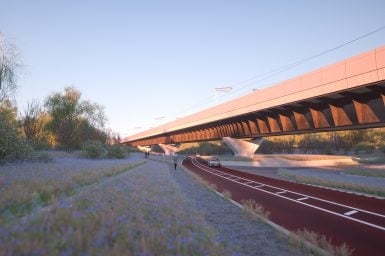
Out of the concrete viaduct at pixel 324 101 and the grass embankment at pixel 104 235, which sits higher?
the concrete viaduct at pixel 324 101

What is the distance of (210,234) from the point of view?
6250mm

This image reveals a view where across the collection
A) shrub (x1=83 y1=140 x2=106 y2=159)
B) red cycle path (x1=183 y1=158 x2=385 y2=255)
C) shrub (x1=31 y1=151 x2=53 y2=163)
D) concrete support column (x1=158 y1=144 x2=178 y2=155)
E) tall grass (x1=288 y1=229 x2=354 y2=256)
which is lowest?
red cycle path (x1=183 y1=158 x2=385 y2=255)

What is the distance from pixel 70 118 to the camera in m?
51.2

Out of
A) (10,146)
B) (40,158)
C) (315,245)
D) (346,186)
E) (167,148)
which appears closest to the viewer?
(315,245)

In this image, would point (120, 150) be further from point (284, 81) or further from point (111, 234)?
point (111, 234)

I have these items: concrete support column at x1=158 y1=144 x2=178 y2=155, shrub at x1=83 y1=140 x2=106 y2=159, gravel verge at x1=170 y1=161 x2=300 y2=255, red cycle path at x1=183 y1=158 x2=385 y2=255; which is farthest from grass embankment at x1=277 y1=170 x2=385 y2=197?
concrete support column at x1=158 y1=144 x2=178 y2=155

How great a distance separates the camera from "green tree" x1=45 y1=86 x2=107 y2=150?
138 ft

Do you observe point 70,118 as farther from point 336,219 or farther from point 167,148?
point 167,148

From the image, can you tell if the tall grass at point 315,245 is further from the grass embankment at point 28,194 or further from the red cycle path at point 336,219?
the grass embankment at point 28,194

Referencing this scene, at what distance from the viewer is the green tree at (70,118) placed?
4200 cm

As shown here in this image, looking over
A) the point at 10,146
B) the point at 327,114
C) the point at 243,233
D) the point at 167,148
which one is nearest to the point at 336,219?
the point at 243,233

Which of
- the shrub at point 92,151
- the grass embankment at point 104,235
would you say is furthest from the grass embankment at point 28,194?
the shrub at point 92,151

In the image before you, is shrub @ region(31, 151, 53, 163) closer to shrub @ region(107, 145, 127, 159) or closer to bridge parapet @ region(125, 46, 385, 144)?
bridge parapet @ region(125, 46, 385, 144)

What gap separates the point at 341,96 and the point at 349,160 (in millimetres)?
35004
